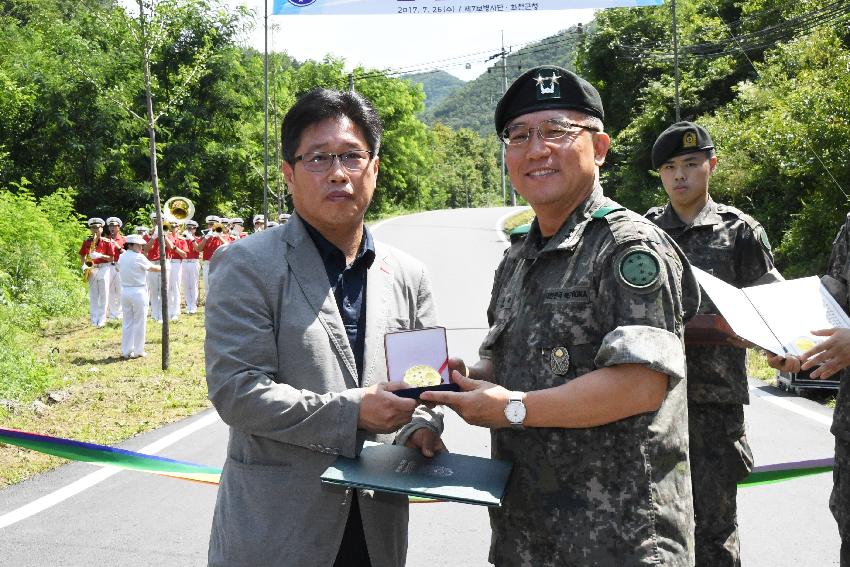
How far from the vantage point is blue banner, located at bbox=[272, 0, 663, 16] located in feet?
22.5

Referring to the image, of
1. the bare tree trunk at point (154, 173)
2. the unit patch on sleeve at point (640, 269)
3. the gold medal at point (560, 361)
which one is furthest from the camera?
the bare tree trunk at point (154, 173)

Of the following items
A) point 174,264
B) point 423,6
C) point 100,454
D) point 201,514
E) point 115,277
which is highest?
point 423,6

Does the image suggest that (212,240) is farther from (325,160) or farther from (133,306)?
(325,160)

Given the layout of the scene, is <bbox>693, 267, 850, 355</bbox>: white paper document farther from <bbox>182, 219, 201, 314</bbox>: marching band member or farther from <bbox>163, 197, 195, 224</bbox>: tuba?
<bbox>163, 197, 195, 224</bbox>: tuba

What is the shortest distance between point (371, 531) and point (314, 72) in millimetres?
58866

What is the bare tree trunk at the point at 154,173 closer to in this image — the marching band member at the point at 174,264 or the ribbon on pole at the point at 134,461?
the ribbon on pole at the point at 134,461

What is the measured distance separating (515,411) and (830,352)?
4.13 feet

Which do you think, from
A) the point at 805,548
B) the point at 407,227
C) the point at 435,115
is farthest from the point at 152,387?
the point at 435,115

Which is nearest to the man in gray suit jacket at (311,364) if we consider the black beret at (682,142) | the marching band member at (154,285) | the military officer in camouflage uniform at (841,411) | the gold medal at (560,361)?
the gold medal at (560,361)

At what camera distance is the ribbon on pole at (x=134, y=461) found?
14.2 feet

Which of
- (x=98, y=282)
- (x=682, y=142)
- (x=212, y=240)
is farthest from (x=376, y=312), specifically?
(x=212, y=240)

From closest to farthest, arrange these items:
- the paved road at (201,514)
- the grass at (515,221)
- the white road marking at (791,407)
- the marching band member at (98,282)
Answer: the paved road at (201,514)
the white road marking at (791,407)
the marching band member at (98,282)
the grass at (515,221)

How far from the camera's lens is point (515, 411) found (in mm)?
1968

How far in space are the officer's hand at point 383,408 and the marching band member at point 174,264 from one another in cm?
1664
